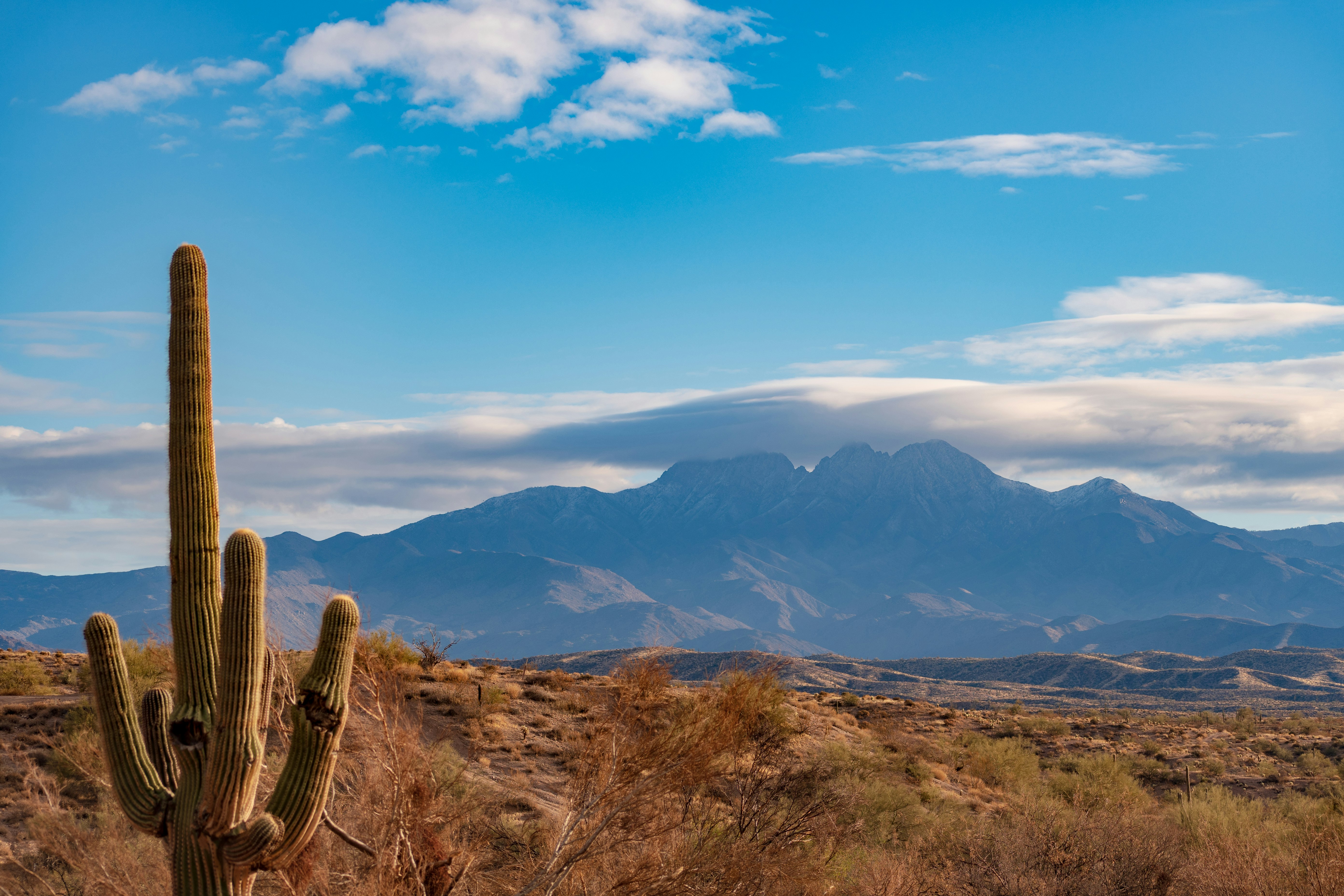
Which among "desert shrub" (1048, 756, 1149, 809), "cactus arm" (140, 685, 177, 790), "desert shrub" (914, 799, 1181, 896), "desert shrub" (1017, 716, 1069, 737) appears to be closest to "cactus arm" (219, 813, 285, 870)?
"cactus arm" (140, 685, 177, 790)

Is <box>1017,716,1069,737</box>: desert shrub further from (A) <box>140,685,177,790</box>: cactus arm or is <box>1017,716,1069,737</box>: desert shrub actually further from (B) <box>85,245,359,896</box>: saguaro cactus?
(A) <box>140,685,177,790</box>: cactus arm

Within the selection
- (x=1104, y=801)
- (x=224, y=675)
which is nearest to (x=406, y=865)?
(x=224, y=675)

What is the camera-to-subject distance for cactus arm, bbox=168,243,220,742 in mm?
8211

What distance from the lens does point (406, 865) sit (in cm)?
1122

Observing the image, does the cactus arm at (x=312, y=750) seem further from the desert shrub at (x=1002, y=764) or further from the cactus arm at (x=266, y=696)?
the desert shrub at (x=1002, y=764)

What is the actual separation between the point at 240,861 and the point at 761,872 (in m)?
8.35

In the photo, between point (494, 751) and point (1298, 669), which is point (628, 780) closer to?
point (494, 751)

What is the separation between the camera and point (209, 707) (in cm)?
823

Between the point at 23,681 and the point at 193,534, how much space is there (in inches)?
1033

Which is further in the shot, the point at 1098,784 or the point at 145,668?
the point at 1098,784

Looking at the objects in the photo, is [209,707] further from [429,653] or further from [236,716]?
[429,653]

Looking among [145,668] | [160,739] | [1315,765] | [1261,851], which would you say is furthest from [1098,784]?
[145,668]

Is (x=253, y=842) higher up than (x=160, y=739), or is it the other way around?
(x=160, y=739)

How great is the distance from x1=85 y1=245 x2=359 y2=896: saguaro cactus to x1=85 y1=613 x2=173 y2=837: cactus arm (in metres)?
0.01
